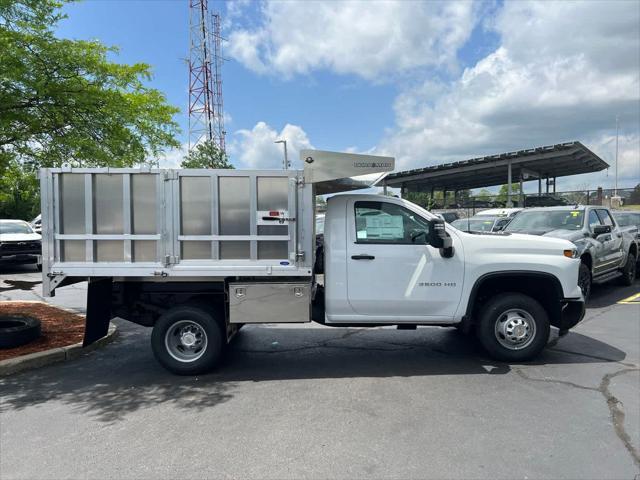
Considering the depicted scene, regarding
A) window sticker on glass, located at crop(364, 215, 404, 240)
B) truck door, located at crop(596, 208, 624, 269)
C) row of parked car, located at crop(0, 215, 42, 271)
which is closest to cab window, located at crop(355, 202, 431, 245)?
window sticker on glass, located at crop(364, 215, 404, 240)

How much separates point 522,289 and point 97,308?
5017 mm

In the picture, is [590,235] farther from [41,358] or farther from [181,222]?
[41,358]

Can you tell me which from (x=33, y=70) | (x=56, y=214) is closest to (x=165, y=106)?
(x=33, y=70)

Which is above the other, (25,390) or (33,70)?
(33,70)

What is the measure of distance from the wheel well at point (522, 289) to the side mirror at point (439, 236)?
602mm

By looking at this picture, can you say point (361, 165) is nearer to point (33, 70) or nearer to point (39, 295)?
point (33, 70)

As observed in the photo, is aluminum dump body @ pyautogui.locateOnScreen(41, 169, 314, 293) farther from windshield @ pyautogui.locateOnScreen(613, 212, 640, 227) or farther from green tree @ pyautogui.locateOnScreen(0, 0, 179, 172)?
windshield @ pyautogui.locateOnScreen(613, 212, 640, 227)

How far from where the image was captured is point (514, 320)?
18.9 ft

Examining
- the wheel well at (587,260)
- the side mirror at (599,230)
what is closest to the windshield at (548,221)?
the side mirror at (599,230)

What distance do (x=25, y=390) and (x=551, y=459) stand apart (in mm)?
4994

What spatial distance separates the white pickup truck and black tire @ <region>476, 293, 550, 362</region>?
0.5 inches

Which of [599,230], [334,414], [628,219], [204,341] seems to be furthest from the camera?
[628,219]

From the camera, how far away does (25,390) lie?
16.8ft

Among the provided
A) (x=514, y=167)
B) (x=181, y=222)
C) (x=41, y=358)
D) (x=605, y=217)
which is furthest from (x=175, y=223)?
(x=514, y=167)
